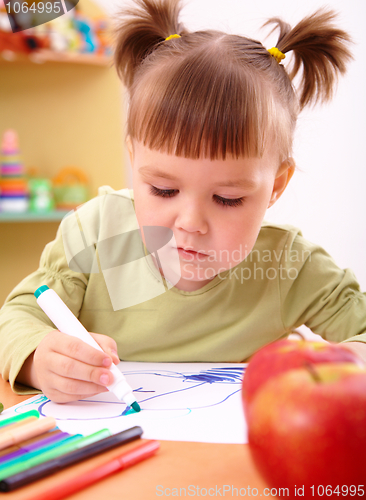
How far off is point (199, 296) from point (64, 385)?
28 centimetres

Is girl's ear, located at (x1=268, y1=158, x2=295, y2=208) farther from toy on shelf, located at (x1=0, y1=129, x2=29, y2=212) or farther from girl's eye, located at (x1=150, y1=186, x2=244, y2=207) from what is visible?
toy on shelf, located at (x1=0, y1=129, x2=29, y2=212)

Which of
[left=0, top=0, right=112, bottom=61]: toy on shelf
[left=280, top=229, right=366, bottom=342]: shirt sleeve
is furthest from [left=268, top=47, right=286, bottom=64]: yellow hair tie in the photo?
[left=0, top=0, right=112, bottom=61]: toy on shelf

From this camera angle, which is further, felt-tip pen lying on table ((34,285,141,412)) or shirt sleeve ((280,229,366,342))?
shirt sleeve ((280,229,366,342))

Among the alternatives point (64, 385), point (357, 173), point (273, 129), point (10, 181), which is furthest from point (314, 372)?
point (357, 173)

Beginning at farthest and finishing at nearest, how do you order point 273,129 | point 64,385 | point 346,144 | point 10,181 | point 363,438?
point 346,144 → point 10,181 → point 273,129 → point 64,385 → point 363,438

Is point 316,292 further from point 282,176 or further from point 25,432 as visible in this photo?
point 25,432

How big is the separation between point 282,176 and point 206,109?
6.8 inches

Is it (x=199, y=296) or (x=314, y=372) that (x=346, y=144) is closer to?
(x=199, y=296)

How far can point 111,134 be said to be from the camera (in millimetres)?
1586

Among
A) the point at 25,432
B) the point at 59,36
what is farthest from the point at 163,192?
the point at 59,36

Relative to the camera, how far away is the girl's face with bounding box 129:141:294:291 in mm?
487

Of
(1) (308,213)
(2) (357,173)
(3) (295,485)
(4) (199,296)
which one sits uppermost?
(3) (295,485)

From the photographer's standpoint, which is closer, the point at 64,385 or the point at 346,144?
the point at 64,385

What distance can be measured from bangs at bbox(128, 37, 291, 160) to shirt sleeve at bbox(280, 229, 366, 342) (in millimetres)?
187
